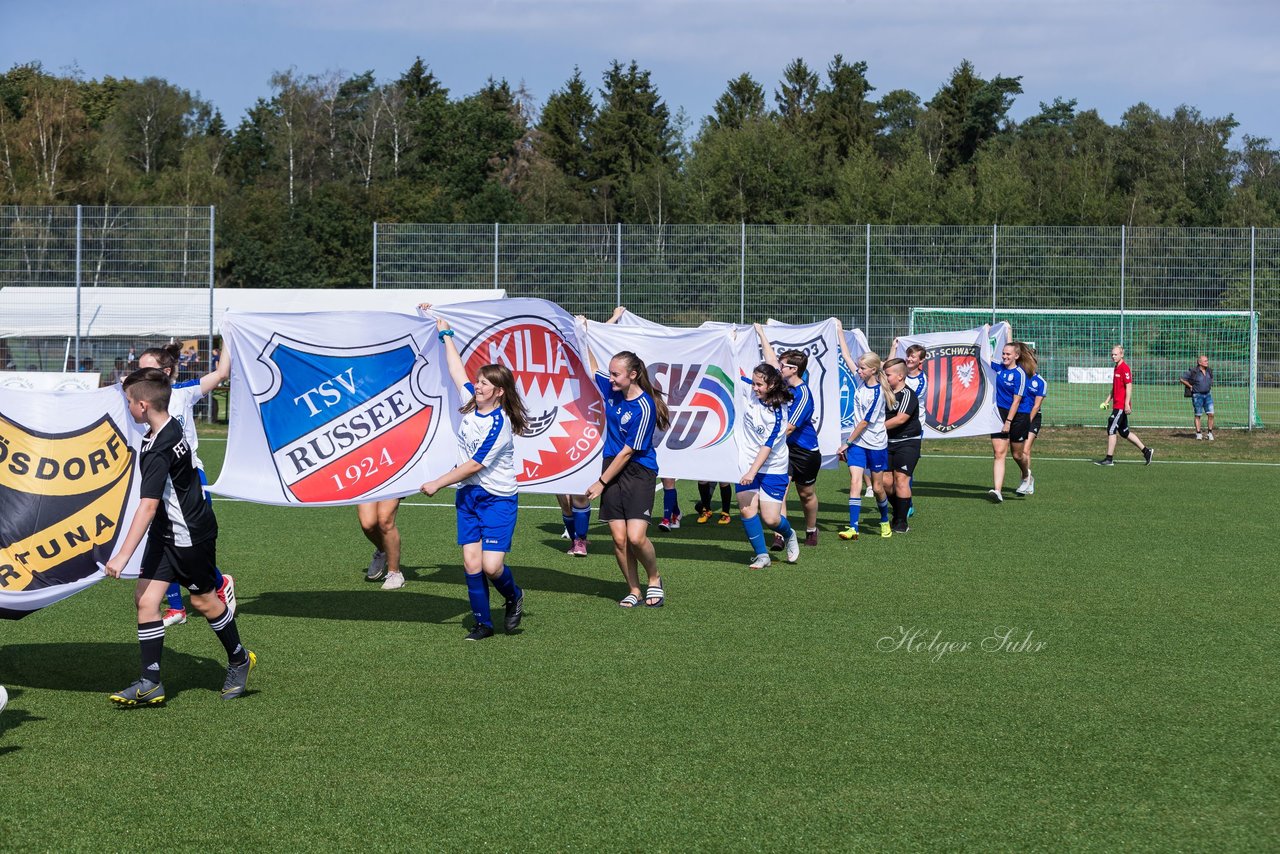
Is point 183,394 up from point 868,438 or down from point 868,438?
up

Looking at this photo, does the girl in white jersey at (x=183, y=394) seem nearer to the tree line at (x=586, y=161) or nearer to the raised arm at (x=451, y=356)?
the raised arm at (x=451, y=356)

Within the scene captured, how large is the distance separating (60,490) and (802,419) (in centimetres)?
715

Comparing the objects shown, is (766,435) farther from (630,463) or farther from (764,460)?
(630,463)

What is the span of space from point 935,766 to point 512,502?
11.7 feet

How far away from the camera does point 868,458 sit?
44.9 feet

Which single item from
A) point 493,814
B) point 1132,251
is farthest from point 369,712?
point 1132,251

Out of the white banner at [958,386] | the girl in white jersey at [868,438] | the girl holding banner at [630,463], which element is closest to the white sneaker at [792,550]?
the girl in white jersey at [868,438]

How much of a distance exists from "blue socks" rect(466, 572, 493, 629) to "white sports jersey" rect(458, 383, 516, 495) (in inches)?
23.8

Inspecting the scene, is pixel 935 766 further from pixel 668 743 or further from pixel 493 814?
pixel 493 814

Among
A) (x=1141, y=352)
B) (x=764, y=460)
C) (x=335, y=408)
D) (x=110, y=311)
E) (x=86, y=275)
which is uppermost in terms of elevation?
(x=86, y=275)

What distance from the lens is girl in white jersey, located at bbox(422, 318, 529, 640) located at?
831cm

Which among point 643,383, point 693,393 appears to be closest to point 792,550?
point 693,393

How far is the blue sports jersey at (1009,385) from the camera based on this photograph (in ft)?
55.3

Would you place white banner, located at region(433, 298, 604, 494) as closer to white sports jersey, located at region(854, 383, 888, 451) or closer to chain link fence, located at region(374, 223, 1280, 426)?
white sports jersey, located at region(854, 383, 888, 451)
